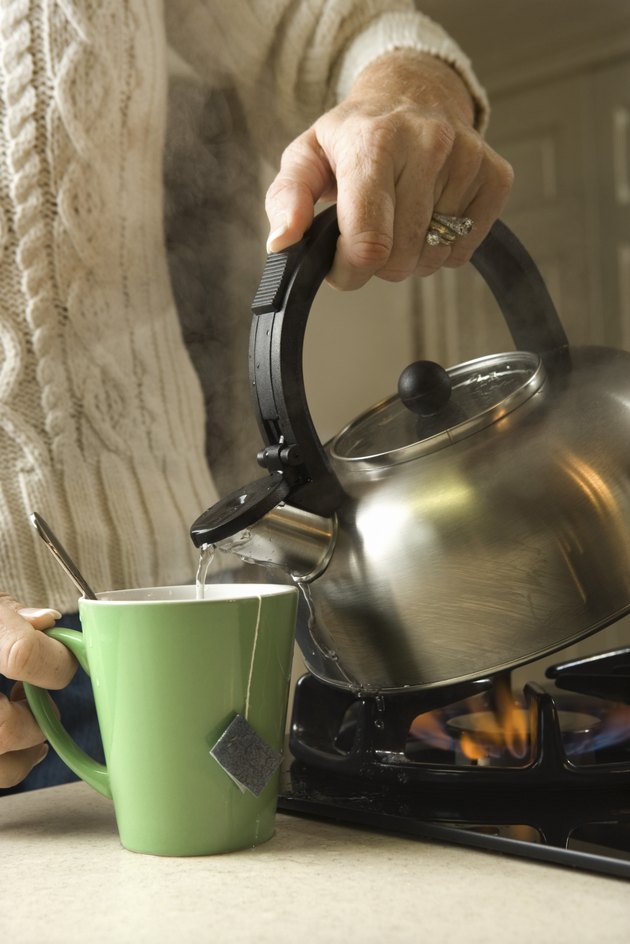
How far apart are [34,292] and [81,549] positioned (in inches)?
7.3

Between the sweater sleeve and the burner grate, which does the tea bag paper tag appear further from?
the sweater sleeve

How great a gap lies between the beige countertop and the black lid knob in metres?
0.23

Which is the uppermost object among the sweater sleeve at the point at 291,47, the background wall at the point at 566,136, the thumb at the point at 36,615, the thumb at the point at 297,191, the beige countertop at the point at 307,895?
the background wall at the point at 566,136

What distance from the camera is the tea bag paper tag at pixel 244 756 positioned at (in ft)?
1.45


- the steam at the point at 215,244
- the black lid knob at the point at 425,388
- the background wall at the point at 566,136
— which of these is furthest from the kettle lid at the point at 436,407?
the background wall at the point at 566,136

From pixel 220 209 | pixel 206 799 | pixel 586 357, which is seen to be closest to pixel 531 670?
pixel 220 209

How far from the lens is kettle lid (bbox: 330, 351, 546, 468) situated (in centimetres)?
51

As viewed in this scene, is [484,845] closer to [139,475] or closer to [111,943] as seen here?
[111,943]

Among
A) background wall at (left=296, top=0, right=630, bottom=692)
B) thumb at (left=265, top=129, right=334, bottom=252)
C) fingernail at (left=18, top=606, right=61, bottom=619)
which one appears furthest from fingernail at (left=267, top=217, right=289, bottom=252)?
background wall at (left=296, top=0, right=630, bottom=692)

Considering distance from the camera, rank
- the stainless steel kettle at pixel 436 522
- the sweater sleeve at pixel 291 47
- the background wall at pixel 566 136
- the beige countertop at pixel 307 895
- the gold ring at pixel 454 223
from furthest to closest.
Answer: the background wall at pixel 566 136
the sweater sleeve at pixel 291 47
the gold ring at pixel 454 223
the stainless steel kettle at pixel 436 522
the beige countertop at pixel 307 895

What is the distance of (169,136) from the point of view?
34.4 inches

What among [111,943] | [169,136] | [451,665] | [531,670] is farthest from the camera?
[531,670]

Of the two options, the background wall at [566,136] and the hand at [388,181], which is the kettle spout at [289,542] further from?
the background wall at [566,136]

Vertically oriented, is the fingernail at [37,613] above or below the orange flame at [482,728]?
above
